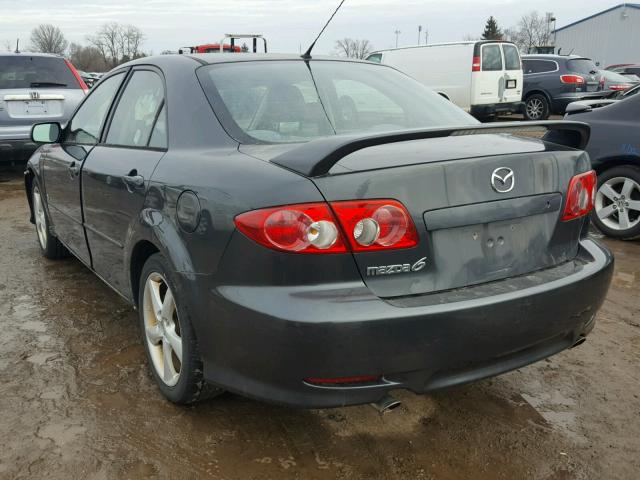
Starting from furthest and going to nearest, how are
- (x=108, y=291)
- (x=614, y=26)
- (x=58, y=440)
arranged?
(x=614, y=26) < (x=108, y=291) < (x=58, y=440)

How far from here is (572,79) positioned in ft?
52.3

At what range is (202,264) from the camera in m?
2.21

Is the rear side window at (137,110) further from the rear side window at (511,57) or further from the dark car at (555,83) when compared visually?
the dark car at (555,83)

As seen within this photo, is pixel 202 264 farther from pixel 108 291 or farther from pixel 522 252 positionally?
pixel 108 291

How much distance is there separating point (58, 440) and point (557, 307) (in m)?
1.97

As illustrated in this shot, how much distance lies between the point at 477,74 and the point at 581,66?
3901 millimetres

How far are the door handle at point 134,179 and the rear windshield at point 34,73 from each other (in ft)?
21.1

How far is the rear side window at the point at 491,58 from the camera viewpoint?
14.4 meters

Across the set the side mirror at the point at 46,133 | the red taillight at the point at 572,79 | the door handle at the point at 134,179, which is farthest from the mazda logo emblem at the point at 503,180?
the red taillight at the point at 572,79

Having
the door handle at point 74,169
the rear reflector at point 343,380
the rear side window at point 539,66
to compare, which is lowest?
the rear reflector at point 343,380

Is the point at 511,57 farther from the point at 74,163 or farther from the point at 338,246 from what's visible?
the point at 338,246

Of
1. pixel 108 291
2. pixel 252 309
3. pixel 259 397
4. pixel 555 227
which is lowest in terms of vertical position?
pixel 108 291

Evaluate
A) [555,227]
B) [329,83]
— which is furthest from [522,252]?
[329,83]

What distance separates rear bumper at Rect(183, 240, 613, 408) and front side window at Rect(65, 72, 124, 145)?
1784 mm
